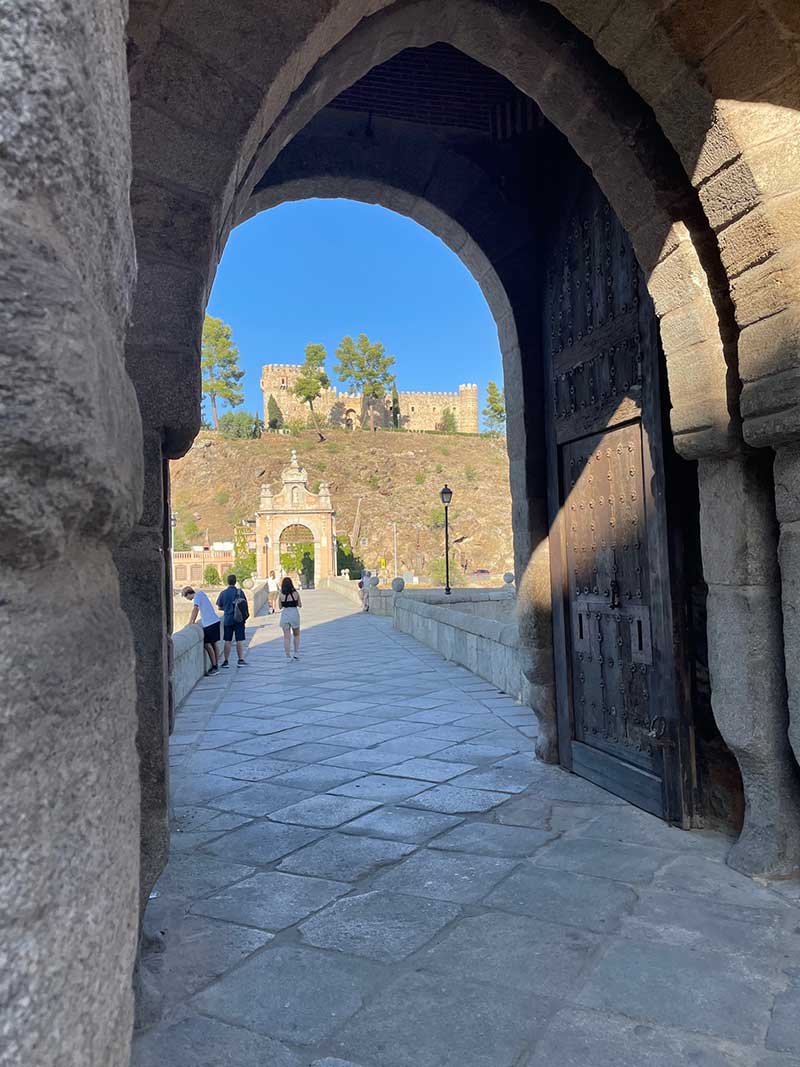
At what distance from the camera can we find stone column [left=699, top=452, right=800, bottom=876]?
9.90 ft

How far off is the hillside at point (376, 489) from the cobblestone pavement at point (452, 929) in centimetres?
5002

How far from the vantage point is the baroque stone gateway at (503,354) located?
603mm

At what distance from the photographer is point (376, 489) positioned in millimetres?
61500

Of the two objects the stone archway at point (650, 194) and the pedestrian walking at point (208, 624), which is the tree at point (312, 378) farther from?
the stone archway at point (650, 194)

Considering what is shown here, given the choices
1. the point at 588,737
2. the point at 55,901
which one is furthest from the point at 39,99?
the point at 588,737

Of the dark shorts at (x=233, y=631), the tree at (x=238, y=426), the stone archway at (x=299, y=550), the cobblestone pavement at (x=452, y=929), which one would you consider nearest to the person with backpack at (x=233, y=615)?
the dark shorts at (x=233, y=631)

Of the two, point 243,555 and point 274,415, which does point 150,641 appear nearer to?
point 243,555

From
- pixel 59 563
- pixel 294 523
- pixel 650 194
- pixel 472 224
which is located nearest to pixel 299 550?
pixel 294 523

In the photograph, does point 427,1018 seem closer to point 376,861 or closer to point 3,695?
point 376,861

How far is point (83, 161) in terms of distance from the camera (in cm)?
70

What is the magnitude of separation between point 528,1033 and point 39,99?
7.41 ft

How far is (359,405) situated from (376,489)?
57.6 ft

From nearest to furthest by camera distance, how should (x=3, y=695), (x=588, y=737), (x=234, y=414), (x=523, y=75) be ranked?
1. (x=3, y=695)
2. (x=523, y=75)
3. (x=588, y=737)
4. (x=234, y=414)

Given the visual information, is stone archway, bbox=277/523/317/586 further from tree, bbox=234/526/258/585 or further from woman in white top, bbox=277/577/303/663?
woman in white top, bbox=277/577/303/663
